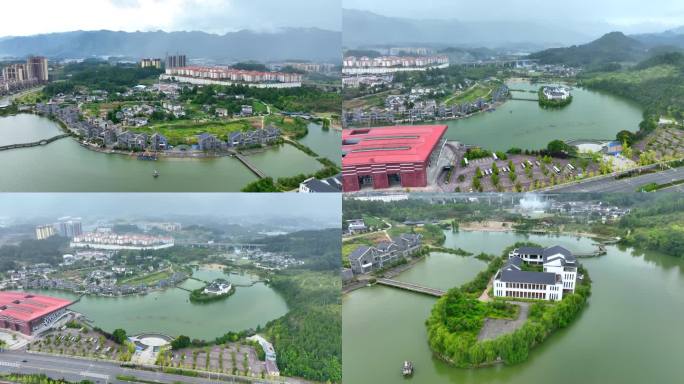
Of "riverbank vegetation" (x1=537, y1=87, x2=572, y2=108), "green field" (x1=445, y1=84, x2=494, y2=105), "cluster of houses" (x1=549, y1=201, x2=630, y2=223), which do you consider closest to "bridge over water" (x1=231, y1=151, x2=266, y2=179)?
"cluster of houses" (x1=549, y1=201, x2=630, y2=223)

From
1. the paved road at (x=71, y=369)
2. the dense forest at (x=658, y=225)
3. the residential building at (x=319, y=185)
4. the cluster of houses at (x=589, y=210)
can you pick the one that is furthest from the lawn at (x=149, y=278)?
the dense forest at (x=658, y=225)

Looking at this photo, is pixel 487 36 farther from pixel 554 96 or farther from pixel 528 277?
pixel 528 277

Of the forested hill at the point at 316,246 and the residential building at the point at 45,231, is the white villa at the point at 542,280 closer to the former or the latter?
the forested hill at the point at 316,246

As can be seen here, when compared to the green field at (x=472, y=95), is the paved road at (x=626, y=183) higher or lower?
lower

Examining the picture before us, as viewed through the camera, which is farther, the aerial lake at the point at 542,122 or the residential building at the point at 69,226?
the aerial lake at the point at 542,122

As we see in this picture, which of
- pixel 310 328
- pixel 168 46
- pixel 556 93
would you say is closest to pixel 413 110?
pixel 556 93

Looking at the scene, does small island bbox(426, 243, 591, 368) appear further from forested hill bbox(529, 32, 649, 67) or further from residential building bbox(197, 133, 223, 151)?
forested hill bbox(529, 32, 649, 67)

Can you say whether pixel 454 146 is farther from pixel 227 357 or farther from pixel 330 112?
pixel 227 357
